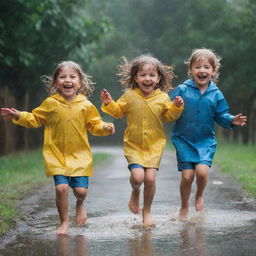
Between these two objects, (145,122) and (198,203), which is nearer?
(145,122)

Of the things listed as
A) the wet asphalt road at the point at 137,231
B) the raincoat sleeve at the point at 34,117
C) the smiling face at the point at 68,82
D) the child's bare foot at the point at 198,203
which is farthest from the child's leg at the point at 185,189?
the raincoat sleeve at the point at 34,117

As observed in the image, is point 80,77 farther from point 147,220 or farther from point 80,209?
point 147,220

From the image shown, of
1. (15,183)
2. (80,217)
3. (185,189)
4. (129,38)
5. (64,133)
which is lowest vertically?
(15,183)

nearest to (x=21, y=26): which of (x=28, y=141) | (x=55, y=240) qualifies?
(x=28, y=141)

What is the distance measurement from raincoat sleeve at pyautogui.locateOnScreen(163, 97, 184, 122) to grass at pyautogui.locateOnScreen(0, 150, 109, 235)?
6.35 feet

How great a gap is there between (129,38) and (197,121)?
27.4 metres

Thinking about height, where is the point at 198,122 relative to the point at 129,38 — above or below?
below

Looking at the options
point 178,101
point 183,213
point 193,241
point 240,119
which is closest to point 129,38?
point 240,119

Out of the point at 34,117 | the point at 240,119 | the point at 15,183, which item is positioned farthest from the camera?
the point at 15,183

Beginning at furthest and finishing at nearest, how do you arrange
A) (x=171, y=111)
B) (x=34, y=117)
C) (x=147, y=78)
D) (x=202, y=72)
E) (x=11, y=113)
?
(x=202, y=72) < (x=147, y=78) < (x=171, y=111) < (x=34, y=117) < (x=11, y=113)

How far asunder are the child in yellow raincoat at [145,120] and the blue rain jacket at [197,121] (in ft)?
0.89

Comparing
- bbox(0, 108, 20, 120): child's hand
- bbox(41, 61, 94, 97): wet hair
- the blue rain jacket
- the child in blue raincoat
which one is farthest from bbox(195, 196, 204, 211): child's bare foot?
bbox(0, 108, 20, 120): child's hand

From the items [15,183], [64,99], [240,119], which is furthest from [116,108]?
[15,183]

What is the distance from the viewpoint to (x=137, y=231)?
233 inches
